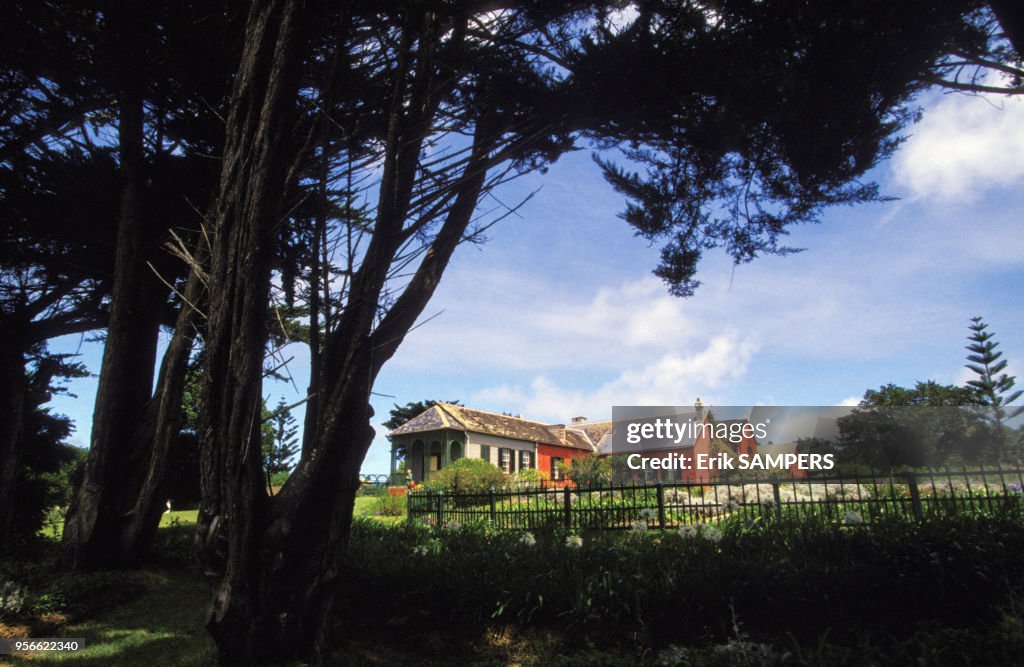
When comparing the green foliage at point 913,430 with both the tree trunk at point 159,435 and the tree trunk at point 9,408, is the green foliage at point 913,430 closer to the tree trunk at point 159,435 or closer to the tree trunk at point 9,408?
the tree trunk at point 159,435

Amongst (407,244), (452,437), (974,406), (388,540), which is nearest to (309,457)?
(407,244)

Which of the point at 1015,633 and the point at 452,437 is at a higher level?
the point at 452,437

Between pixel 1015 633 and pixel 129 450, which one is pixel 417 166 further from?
pixel 129 450

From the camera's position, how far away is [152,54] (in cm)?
A: 713

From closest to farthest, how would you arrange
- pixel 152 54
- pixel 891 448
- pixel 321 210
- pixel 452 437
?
pixel 321 210
pixel 152 54
pixel 891 448
pixel 452 437

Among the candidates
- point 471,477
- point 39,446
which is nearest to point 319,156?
point 39,446

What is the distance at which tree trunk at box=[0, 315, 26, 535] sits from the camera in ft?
29.1

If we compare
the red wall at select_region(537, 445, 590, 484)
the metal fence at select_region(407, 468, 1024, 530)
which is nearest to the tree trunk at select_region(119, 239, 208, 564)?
the metal fence at select_region(407, 468, 1024, 530)

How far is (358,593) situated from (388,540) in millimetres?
2182

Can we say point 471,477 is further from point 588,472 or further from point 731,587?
point 731,587

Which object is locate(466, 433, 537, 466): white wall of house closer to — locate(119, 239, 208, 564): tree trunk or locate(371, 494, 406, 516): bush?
locate(371, 494, 406, 516): bush

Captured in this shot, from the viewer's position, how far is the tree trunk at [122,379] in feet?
23.1

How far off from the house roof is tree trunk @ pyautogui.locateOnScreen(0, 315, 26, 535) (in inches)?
862

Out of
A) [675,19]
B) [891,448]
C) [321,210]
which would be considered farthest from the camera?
[891,448]
